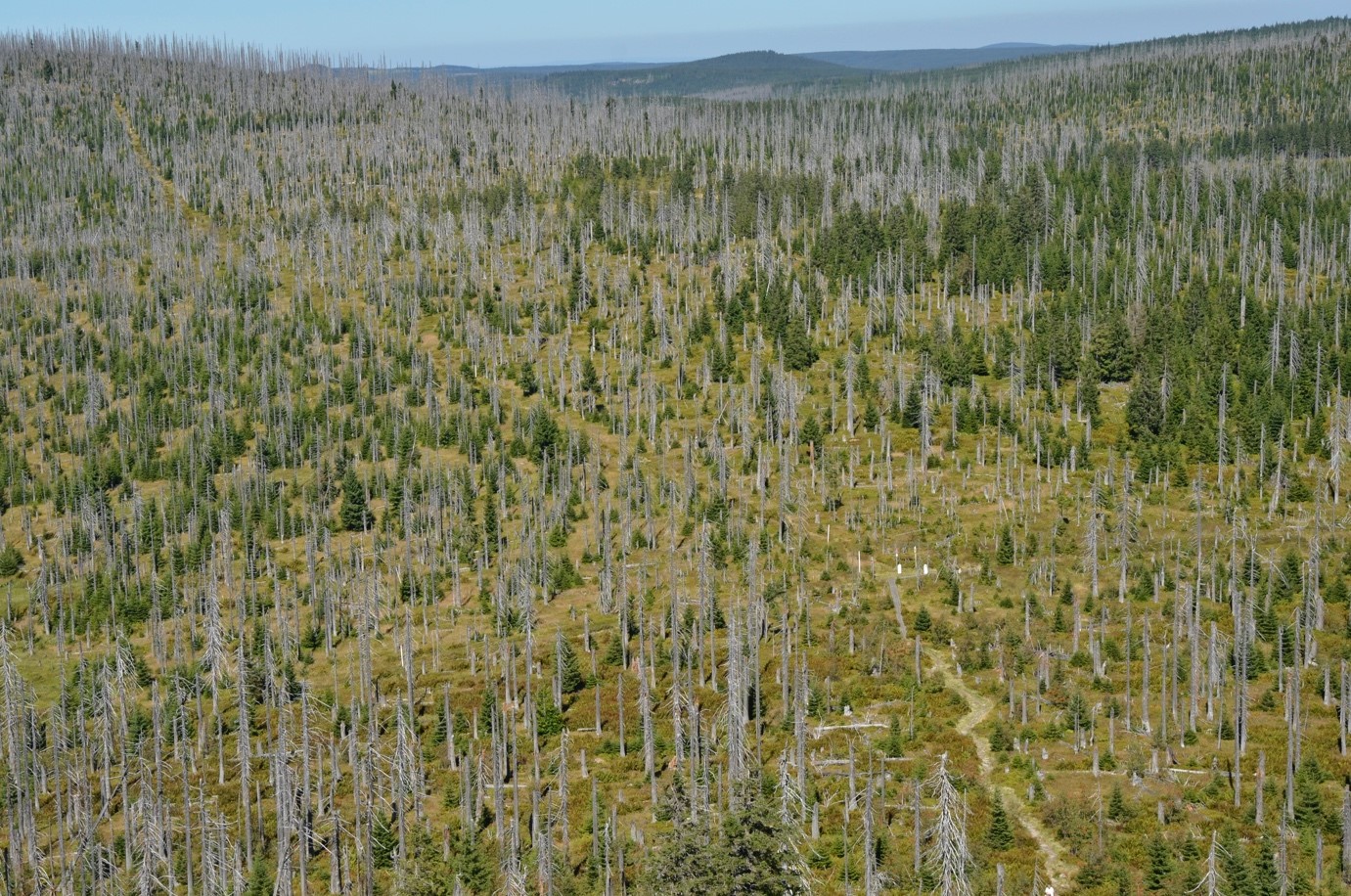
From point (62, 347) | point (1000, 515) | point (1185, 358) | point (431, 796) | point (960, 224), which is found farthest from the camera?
point (960, 224)

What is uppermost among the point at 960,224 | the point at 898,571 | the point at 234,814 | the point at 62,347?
the point at 960,224

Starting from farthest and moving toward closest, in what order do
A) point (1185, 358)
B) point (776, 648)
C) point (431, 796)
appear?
1. point (1185, 358)
2. point (776, 648)
3. point (431, 796)

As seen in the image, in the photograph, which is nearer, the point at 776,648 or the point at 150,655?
the point at 776,648

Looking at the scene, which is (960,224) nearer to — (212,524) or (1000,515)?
(1000,515)

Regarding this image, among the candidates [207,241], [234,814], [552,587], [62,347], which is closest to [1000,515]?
[552,587]

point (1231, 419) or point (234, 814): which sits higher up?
point (1231, 419)

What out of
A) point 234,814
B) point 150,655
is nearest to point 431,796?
point 234,814
